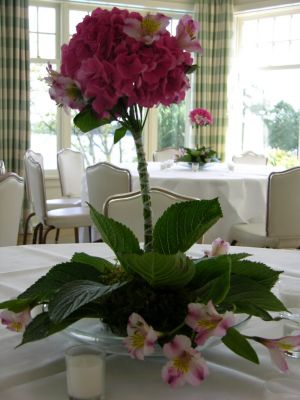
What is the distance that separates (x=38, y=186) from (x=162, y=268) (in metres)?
3.59

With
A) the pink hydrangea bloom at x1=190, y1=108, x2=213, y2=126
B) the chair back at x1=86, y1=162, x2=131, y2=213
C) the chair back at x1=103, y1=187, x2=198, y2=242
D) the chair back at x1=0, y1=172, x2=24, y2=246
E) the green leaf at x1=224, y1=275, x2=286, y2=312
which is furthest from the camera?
the pink hydrangea bloom at x1=190, y1=108, x2=213, y2=126

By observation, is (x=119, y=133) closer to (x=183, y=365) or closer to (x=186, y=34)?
(x=186, y=34)

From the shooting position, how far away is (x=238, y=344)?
2.89ft

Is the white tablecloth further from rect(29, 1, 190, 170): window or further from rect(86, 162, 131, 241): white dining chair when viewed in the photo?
rect(29, 1, 190, 170): window

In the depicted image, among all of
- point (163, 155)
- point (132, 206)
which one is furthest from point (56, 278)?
point (163, 155)

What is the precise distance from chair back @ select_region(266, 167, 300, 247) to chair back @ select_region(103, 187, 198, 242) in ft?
4.36

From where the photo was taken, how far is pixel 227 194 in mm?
3879

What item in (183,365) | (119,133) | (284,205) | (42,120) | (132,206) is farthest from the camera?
(42,120)

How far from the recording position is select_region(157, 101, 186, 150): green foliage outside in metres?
6.93

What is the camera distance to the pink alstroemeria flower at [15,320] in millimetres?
917

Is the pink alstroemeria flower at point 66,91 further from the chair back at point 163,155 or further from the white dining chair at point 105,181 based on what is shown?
the chair back at point 163,155

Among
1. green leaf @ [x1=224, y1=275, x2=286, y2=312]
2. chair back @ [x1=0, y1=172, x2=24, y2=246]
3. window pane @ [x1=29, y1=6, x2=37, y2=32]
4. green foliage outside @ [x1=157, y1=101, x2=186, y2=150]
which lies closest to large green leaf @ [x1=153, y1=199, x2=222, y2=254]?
green leaf @ [x1=224, y1=275, x2=286, y2=312]

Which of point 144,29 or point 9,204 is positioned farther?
point 9,204

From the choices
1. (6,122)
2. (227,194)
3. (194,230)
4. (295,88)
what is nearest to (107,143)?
(6,122)
